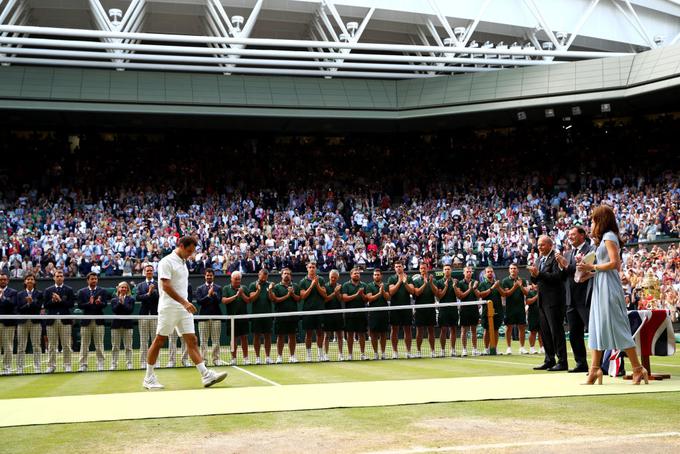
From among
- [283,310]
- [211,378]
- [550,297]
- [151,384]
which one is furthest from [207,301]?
[550,297]

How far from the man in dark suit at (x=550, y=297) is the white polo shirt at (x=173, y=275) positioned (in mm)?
5152

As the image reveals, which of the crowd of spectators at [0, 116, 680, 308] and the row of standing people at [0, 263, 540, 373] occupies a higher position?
the crowd of spectators at [0, 116, 680, 308]

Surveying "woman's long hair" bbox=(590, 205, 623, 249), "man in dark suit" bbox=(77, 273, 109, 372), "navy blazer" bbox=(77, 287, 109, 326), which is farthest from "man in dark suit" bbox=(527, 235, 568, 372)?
"navy blazer" bbox=(77, 287, 109, 326)

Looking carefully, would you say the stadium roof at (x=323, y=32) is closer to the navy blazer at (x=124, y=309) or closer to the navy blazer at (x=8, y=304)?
the navy blazer at (x=8, y=304)

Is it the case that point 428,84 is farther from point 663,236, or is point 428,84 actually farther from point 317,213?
point 663,236

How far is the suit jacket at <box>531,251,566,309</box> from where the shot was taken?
11836 mm

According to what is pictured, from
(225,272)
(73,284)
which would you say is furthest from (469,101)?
(73,284)

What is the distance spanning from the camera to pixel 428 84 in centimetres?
3969

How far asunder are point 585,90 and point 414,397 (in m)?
31.4

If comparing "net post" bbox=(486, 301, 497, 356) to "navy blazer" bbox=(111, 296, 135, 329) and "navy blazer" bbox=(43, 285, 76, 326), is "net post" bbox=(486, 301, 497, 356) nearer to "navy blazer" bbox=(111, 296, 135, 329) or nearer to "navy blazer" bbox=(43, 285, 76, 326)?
"navy blazer" bbox=(111, 296, 135, 329)

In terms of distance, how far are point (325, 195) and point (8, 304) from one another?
84.4 ft

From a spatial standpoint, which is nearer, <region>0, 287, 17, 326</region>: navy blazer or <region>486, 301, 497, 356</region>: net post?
<region>0, 287, 17, 326</region>: navy blazer

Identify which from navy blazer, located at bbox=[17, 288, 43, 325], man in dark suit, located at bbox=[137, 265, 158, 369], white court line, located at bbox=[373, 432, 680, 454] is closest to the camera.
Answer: white court line, located at bbox=[373, 432, 680, 454]

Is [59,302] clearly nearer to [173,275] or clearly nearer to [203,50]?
[173,275]
